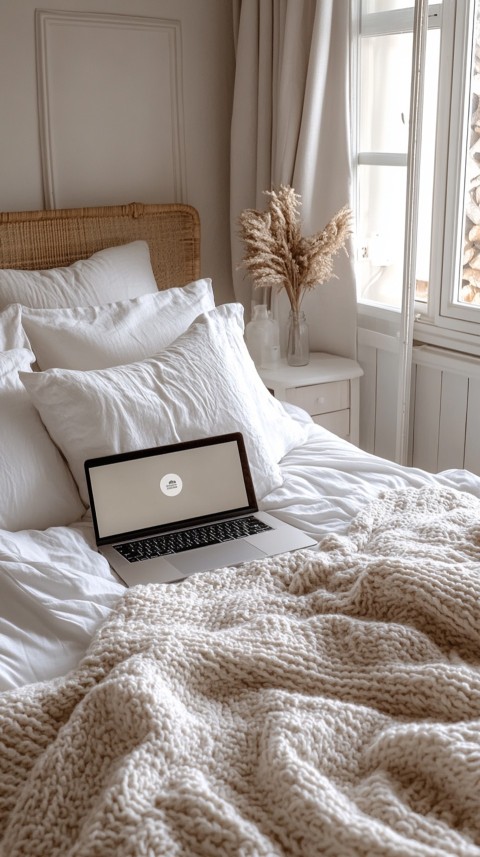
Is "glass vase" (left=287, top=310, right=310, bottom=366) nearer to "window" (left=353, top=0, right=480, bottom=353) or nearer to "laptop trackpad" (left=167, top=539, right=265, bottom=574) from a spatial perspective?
"window" (left=353, top=0, right=480, bottom=353)

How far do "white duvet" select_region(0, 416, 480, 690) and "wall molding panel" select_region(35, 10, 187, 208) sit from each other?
126 cm

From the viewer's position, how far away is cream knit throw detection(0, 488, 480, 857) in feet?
3.14

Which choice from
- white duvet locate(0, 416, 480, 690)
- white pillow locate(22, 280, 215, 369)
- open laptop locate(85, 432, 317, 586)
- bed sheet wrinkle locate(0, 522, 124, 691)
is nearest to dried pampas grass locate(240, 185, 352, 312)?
white pillow locate(22, 280, 215, 369)

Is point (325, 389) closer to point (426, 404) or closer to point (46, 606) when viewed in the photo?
point (426, 404)

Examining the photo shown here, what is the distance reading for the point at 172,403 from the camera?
2.00 metres

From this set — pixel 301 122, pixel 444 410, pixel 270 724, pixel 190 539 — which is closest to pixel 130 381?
pixel 190 539

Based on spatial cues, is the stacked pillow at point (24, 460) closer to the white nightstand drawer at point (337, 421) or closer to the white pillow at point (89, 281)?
the white pillow at point (89, 281)

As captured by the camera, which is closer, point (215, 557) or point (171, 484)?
point (215, 557)

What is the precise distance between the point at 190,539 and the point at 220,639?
561 mm

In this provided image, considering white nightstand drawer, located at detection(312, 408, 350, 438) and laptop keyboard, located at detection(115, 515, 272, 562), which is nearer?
laptop keyboard, located at detection(115, 515, 272, 562)

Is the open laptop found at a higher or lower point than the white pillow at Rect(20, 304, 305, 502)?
lower

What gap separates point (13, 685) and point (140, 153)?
2173 millimetres

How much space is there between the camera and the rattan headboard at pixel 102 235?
2.74m

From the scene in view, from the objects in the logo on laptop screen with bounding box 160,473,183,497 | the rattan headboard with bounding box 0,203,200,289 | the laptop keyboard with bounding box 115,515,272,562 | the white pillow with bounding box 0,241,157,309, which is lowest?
the laptop keyboard with bounding box 115,515,272,562
